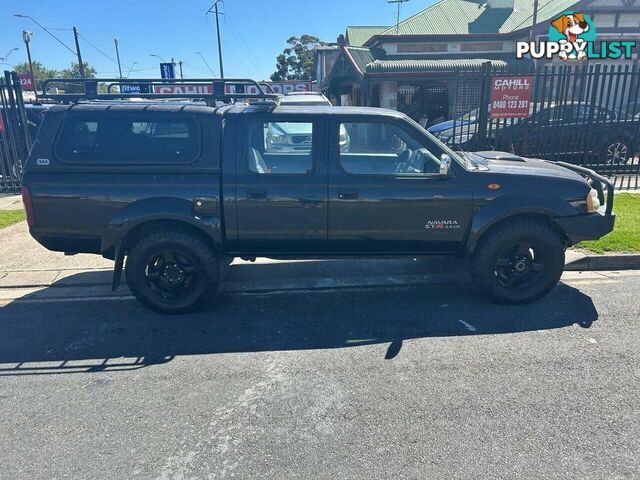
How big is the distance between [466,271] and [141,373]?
371 centimetres

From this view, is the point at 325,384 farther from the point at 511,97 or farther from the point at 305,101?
the point at 511,97

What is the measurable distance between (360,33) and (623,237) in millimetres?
29789

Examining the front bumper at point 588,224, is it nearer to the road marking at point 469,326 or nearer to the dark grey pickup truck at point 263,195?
the dark grey pickup truck at point 263,195

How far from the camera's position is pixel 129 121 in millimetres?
4141

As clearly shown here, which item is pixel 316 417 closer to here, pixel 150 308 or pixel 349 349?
pixel 349 349

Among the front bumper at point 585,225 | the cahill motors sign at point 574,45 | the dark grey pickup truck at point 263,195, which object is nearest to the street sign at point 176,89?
the dark grey pickup truck at point 263,195

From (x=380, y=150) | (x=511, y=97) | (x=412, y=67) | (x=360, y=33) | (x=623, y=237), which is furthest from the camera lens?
(x=360, y=33)

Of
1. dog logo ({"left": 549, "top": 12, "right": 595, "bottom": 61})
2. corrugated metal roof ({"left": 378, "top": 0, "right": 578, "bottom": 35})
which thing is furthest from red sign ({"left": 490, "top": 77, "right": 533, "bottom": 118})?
corrugated metal roof ({"left": 378, "top": 0, "right": 578, "bottom": 35})

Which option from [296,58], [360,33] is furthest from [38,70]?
[360,33]

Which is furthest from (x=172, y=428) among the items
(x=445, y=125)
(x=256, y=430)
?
(x=445, y=125)

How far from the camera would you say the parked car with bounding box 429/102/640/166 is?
10117 millimetres

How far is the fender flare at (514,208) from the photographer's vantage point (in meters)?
4.17

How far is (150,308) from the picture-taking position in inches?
170

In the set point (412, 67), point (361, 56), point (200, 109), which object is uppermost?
point (361, 56)
